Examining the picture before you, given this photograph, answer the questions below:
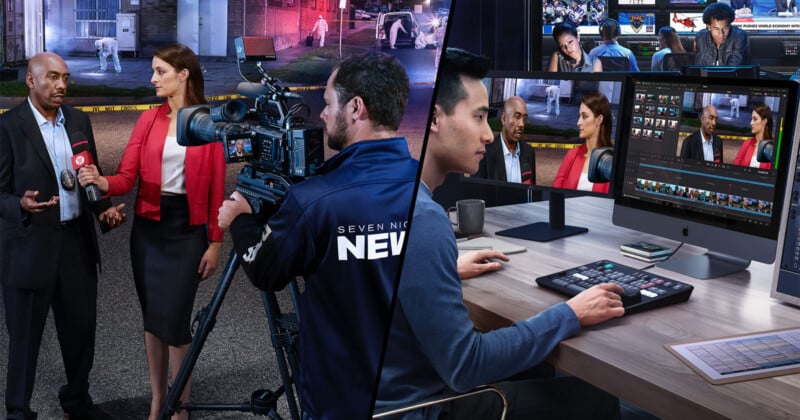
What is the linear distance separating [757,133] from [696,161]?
0.13 meters

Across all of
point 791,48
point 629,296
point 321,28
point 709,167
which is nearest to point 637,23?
point 791,48

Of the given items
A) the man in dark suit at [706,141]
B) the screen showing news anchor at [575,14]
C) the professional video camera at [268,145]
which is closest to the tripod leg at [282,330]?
the professional video camera at [268,145]

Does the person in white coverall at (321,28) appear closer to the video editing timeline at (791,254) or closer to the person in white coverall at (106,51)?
the person in white coverall at (106,51)

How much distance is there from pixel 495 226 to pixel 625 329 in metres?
0.75

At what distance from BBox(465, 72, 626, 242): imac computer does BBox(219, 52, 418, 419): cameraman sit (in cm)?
27

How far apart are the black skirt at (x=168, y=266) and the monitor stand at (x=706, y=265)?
1.21 metres

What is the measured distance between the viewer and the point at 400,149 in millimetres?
1725

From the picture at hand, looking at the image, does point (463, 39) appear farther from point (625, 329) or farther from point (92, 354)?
point (625, 329)

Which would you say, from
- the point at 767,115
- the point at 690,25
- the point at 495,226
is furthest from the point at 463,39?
the point at 690,25

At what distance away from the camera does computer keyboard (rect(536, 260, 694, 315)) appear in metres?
1.38

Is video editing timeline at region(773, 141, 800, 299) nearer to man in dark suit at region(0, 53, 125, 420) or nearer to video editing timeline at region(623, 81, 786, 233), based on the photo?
video editing timeline at region(623, 81, 786, 233)

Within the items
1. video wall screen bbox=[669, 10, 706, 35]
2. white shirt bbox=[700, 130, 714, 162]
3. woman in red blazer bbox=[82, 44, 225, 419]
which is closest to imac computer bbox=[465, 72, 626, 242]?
white shirt bbox=[700, 130, 714, 162]

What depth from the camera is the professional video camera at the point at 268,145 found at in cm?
159

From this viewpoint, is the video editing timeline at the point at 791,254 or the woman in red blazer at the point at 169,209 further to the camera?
the woman in red blazer at the point at 169,209
